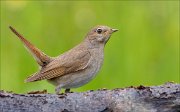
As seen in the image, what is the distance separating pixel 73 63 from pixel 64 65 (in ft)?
0.41

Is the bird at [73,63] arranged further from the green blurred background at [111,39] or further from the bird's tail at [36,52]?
the green blurred background at [111,39]

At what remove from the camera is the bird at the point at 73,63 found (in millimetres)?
6148

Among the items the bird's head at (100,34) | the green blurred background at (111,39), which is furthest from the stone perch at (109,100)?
the green blurred background at (111,39)

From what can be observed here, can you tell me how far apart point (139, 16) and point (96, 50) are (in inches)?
76.9

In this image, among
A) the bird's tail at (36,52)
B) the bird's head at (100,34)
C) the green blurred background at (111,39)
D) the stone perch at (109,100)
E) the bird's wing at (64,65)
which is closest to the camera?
the stone perch at (109,100)

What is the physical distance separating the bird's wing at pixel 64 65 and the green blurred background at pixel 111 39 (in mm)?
1189

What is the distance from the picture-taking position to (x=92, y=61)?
6.47 meters

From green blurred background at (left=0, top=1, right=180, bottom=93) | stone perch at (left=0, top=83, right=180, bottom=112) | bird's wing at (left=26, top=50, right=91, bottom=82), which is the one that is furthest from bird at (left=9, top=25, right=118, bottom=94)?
Result: stone perch at (left=0, top=83, right=180, bottom=112)

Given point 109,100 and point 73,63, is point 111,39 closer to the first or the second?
point 73,63

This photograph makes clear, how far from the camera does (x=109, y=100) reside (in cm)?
478

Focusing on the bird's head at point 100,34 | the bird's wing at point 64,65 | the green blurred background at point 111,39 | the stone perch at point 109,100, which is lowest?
the stone perch at point 109,100

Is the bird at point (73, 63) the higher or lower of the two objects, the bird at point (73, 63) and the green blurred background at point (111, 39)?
the lower

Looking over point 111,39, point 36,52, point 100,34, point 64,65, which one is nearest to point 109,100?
point 64,65

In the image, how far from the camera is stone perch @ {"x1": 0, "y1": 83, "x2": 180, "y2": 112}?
4.66 meters
